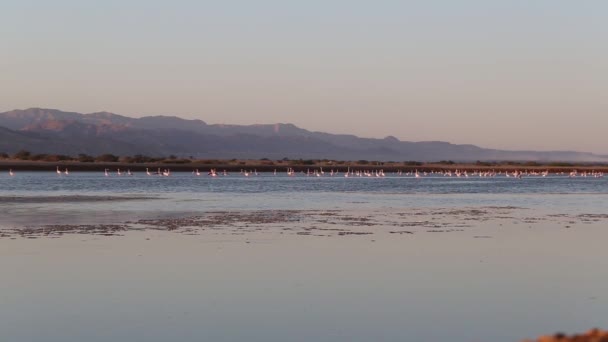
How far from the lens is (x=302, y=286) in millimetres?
16125

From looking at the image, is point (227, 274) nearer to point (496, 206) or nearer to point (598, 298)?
point (598, 298)

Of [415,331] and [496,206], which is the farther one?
[496,206]

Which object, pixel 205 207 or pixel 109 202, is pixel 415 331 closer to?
pixel 205 207

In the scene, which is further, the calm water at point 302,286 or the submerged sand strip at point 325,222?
the submerged sand strip at point 325,222

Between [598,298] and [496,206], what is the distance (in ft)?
90.6

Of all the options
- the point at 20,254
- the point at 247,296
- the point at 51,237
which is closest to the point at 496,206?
the point at 51,237

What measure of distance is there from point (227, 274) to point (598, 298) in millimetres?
6505

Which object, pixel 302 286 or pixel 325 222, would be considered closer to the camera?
pixel 302 286

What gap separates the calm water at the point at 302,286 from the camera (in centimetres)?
1261

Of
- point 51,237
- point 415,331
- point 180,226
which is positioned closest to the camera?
point 415,331

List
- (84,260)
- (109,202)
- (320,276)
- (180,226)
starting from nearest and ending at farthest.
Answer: (320,276), (84,260), (180,226), (109,202)

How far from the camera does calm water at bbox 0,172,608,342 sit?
496 inches

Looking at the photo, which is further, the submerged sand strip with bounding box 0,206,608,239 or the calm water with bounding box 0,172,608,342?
the submerged sand strip with bounding box 0,206,608,239

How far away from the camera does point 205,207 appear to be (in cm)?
4069
